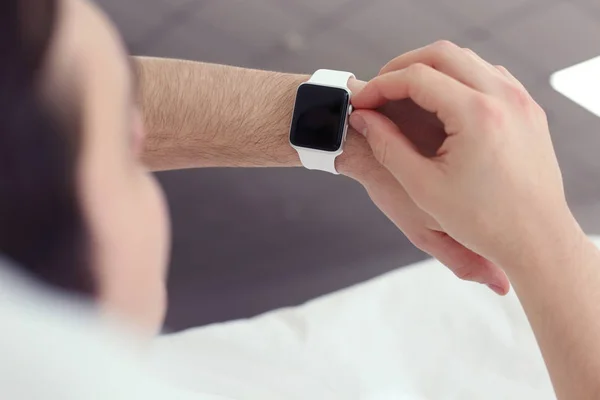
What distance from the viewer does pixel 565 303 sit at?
1.84ft

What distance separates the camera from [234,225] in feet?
4.38

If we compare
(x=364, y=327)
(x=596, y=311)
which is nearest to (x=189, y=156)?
(x=364, y=327)

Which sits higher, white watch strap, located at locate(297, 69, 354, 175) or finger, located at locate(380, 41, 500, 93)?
finger, located at locate(380, 41, 500, 93)

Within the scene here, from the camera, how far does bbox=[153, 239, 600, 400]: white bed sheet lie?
Result: 101 centimetres

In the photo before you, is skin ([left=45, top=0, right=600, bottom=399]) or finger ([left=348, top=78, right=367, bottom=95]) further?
finger ([left=348, top=78, right=367, bottom=95])

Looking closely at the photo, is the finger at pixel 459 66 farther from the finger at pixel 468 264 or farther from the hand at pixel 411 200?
the finger at pixel 468 264

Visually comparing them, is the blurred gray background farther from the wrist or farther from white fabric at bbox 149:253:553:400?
the wrist

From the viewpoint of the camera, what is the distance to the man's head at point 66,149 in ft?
0.83

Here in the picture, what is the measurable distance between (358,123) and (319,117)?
54mm

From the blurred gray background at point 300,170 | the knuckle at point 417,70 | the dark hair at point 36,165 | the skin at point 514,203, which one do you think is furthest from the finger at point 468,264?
the dark hair at point 36,165

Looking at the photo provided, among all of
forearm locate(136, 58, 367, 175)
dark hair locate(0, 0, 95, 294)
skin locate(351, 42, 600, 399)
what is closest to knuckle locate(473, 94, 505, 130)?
skin locate(351, 42, 600, 399)

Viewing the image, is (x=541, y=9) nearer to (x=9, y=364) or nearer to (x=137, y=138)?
(x=137, y=138)

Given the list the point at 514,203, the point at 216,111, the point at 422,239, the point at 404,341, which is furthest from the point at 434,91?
the point at 404,341

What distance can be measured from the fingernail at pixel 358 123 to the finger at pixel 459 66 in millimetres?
106
